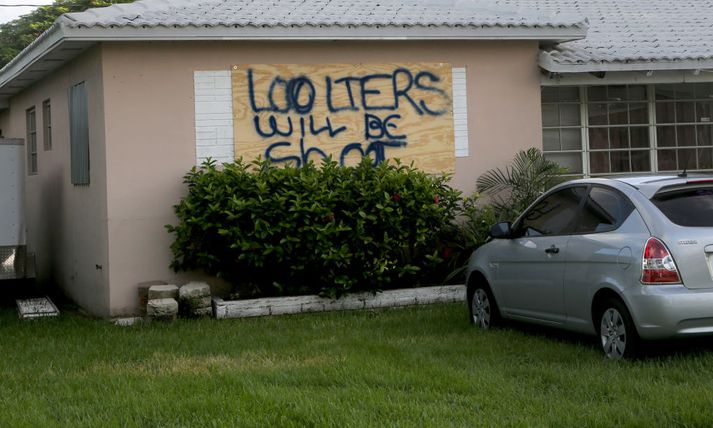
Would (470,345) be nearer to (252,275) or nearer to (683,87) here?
(252,275)

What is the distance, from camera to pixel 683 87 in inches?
601

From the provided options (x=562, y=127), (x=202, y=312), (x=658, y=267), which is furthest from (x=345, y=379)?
(x=562, y=127)

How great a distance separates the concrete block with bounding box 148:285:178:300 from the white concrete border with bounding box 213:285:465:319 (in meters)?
0.48

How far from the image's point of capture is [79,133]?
13.5m

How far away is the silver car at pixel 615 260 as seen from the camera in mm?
7715

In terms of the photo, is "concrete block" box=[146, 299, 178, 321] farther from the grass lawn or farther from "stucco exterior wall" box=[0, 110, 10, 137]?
"stucco exterior wall" box=[0, 110, 10, 137]

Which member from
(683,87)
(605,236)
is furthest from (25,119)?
(605,236)

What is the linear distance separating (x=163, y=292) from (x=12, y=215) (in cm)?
327

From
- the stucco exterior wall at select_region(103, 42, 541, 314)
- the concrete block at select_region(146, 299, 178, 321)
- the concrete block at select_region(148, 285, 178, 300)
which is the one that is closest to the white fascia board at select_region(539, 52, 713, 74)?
the stucco exterior wall at select_region(103, 42, 541, 314)

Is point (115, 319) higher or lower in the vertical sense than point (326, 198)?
lower

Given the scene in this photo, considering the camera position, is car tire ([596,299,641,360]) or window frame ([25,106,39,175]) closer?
car tire ([596,299,641,360])

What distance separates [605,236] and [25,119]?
40.0ft

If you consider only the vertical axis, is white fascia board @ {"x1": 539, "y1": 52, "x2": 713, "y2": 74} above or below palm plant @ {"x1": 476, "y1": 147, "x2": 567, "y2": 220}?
above

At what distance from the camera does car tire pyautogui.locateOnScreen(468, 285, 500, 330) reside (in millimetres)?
10180
